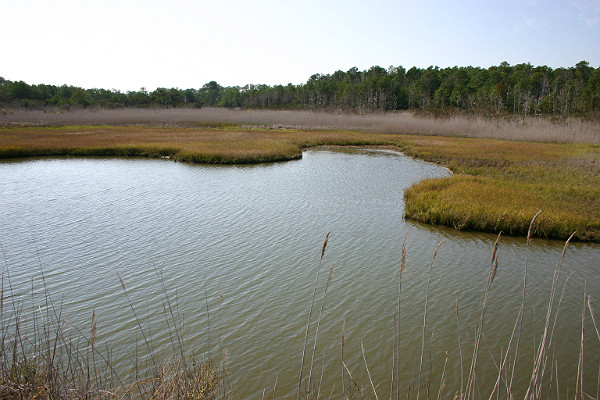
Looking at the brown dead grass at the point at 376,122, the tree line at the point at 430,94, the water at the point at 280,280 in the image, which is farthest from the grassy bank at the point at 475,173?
the tree line at the point at 430,94

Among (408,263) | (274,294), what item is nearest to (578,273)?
(408,263)

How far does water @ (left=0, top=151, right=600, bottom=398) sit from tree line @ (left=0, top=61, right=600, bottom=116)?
48.1 meters

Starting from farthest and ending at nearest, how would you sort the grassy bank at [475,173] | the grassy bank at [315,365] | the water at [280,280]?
the grassy bank at [475,173], the water at [280,280], the grassy bank at [315,365]

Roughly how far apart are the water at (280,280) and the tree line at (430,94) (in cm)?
4809

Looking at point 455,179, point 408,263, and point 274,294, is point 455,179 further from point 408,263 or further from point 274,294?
point 274,294

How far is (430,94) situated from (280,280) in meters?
83.0

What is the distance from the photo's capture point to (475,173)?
22094 mm

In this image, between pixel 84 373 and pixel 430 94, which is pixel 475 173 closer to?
pixel 84 373

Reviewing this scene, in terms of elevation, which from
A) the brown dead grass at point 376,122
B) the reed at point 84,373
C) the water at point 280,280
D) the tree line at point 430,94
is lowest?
the water at point 280,280

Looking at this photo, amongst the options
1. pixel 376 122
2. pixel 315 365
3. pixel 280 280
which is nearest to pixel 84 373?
pixel 315 365

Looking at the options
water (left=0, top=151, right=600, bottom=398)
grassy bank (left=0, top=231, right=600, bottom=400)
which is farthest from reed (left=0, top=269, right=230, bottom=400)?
water (left=0, top=151, right=600, bottom=398)

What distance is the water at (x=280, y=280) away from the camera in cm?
582

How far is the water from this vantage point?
5.82 metres

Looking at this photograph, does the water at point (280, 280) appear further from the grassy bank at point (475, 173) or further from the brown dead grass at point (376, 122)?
the brown dead grass at point (376, 122)
